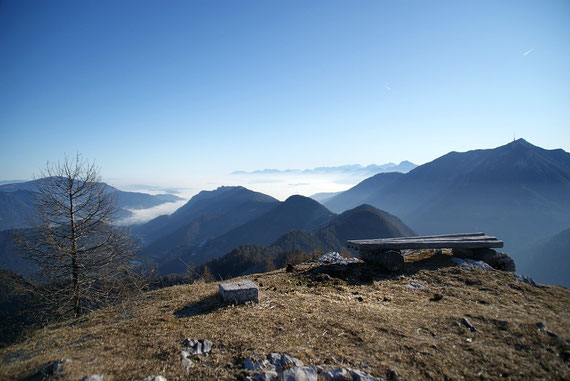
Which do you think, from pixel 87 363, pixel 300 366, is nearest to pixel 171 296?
pixel 87 363

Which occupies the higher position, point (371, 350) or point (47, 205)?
point (47, 205)

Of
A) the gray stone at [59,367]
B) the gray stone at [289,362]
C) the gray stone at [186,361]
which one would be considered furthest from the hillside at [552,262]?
the gray stone at [59,367]

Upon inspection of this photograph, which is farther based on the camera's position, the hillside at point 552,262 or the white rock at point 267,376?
the hillside at point 552,262

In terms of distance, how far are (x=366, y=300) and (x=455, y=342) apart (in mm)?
3275

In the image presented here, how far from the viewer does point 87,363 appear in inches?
222

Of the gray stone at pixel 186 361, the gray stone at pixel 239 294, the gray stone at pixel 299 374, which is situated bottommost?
the gray stone at pixel 299 374

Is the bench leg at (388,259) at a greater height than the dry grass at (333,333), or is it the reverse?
the bench leg at (388,259)

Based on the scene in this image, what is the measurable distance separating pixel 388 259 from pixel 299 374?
9.05 meters

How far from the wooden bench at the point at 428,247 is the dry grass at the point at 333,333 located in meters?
2.02

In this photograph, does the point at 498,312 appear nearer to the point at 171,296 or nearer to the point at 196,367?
the point at 196,367

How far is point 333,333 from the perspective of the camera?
23.7 ft

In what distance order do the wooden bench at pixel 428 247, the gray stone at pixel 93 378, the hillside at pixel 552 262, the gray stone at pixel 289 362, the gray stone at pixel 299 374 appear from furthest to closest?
the hillside at pixel 552 262, the wooden bench at pixel 428 247, the gray stone at pixel 289 362, the gray stone at pixel 299 374, the gray stone at pixel 93 378

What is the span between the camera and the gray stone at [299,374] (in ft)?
17.5

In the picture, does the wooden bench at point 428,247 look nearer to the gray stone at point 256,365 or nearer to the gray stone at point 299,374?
the gray stone at point 299,374
